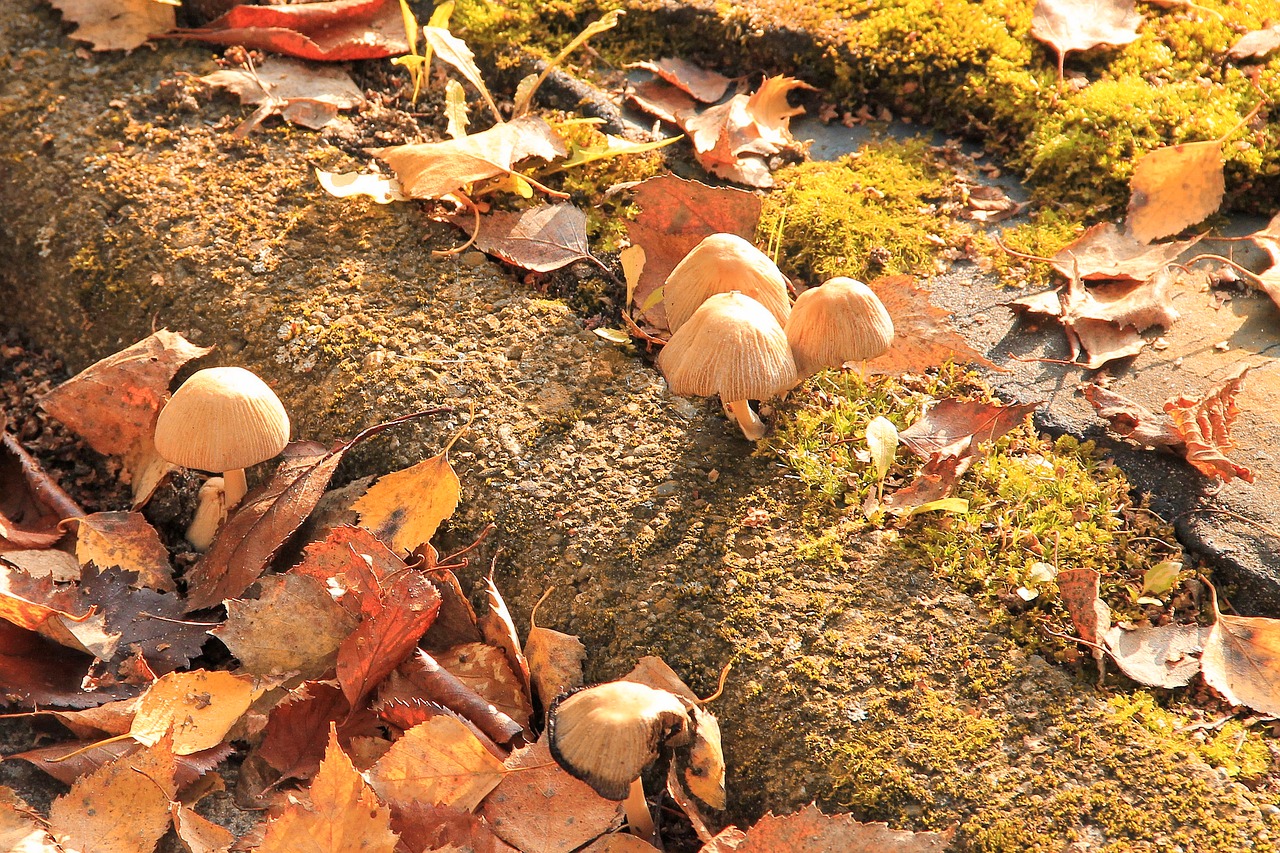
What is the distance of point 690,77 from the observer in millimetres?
3598

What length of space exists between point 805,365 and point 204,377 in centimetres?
145

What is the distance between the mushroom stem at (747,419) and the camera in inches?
103

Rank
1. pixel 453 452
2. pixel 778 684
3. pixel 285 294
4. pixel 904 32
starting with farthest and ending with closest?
pixel 904 32
pixel 285 294
pixel 453 452
pixel 778 684

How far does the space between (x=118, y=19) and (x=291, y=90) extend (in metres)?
0.74

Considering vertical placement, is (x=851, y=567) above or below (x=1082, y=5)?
below

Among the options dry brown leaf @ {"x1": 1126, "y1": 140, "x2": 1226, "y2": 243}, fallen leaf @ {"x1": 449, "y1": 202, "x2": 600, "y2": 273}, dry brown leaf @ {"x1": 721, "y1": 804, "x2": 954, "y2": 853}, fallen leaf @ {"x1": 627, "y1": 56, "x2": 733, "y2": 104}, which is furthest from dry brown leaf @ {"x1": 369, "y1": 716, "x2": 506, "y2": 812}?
dry brown leaf @ {"x1": 1126, "y1": 140, "x2": 1226, "y2": 243}

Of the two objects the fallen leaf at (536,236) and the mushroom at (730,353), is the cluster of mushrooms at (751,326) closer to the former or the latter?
the mushroom at (730,353)

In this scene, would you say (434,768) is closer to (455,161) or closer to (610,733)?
(610,733)

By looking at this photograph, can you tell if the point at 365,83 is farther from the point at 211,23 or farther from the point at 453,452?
the point at 453,452

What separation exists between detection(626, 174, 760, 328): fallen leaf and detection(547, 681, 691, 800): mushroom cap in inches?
49.9

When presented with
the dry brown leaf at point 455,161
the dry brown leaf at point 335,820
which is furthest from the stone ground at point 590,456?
the dry brown leaf at point 335,820

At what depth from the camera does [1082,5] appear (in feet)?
11.7

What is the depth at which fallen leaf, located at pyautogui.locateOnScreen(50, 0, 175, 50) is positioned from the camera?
11.8 ft

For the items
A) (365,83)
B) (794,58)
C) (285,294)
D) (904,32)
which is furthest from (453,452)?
(904,32)
